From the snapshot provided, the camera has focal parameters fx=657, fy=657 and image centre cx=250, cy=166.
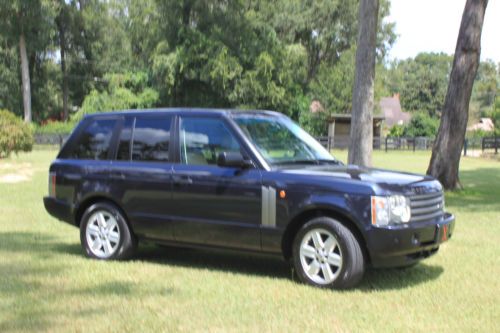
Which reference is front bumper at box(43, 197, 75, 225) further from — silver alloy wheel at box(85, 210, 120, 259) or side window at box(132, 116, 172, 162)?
side window at box(132, 116, 172, 162)

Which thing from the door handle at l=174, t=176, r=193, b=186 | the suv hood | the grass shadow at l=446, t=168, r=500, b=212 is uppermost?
the suv hood

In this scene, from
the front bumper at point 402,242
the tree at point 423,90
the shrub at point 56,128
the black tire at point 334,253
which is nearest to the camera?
the front bumper at point 402,242

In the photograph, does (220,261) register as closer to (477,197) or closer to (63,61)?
(477,197)

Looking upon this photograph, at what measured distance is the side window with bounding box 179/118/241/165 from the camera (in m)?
7.14

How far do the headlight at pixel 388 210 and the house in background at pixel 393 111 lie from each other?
9532cm

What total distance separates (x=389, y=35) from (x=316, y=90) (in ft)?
29.5

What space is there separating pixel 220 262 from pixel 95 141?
7.15 feet

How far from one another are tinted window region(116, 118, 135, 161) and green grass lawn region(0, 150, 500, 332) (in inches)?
51.1

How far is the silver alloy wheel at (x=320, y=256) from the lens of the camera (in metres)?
6.39

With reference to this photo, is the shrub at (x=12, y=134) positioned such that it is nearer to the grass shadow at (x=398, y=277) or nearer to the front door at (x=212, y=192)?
the front door at (x=212, y=192)

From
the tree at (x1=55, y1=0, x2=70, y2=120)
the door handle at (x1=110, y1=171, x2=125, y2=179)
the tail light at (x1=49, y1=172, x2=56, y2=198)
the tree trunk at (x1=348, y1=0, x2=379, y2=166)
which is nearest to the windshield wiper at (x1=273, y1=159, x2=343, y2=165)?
the door handle at (x1=110, y1=171, x2=125, y2=179)

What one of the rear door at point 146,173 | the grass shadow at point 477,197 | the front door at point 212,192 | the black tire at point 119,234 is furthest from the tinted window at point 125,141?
the grass shadow at point 477,197

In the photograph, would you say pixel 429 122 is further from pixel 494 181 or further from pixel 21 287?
pixel 21 287

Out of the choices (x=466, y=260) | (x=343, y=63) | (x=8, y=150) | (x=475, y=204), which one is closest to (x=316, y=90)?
(x=343, y=63)
